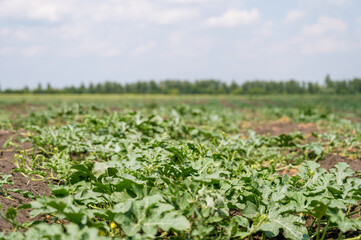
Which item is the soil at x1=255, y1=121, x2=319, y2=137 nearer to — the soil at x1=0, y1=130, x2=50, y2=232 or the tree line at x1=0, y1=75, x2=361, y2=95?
the soil at x1=0, y1=130, x2=50, y2=232

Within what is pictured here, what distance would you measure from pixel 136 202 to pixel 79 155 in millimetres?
2990

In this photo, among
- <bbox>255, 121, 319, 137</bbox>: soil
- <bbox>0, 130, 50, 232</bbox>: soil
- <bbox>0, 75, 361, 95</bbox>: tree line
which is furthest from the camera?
<bbox>0, 75, 361, 95</bbox>: tree line

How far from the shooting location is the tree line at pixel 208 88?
86688 millimetres

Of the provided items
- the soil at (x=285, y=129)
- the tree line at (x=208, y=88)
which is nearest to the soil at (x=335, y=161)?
the soil at (x=285, y=129)

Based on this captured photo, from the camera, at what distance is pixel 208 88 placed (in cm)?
10069

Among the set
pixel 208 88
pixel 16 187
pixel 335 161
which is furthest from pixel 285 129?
pixel 208 88

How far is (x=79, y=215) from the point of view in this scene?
5.94 ft

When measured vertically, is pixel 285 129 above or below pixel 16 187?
below

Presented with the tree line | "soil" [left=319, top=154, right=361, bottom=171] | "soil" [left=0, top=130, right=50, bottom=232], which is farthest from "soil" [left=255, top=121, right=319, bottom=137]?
the tree line

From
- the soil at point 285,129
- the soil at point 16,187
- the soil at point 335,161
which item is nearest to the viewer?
the soil at point 16,187

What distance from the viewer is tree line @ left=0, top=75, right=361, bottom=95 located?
86688mm

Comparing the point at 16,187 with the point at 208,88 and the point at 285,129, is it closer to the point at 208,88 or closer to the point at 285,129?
the point at 285,129

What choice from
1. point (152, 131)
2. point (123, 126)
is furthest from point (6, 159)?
point (152, 131)

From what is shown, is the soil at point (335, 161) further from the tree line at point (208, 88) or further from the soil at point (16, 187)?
the tree line at point (208, 88)
